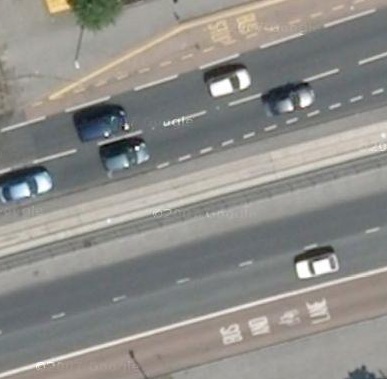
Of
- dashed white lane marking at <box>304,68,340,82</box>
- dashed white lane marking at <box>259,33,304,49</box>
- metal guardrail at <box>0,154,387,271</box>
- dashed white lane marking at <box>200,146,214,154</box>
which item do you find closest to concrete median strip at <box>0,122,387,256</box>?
metal guardrail at <box>0,154,387,271</box>

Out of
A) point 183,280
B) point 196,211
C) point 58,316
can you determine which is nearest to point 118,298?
point 58,316

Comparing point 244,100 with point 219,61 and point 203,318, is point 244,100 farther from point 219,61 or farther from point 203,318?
point 203,318

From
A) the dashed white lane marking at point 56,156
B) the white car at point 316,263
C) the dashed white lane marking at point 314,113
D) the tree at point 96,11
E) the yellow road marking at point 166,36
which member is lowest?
the white car at point 316,263

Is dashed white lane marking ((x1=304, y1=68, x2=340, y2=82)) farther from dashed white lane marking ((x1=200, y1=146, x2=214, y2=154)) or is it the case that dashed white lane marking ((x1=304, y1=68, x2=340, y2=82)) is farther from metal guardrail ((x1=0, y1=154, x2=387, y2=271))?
dashed white lane marking ((x1=200, y1=146, x2=214, y2=154))

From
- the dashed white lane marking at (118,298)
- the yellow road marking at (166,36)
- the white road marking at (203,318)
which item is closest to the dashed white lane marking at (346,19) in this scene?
the yellow road marking at (166,36)

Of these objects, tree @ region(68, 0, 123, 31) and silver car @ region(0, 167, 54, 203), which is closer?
tree @ region(68, 0, 123, 31)

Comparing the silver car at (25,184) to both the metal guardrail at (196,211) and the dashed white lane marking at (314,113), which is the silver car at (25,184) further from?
the dashed white lane marking at (314,113)
